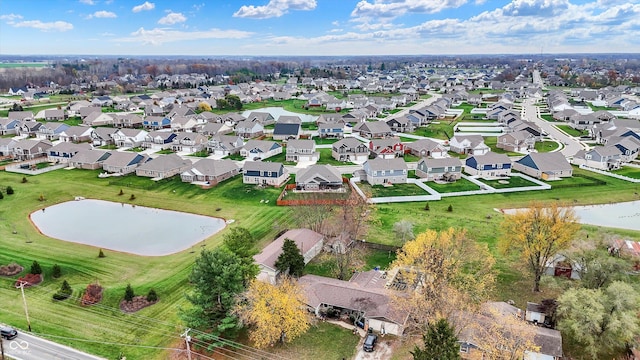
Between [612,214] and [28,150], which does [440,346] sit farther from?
[28,150]

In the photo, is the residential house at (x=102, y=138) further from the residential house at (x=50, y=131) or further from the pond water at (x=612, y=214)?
the pond water at (x=612, y=214)

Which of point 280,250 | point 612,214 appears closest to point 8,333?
point 280,250

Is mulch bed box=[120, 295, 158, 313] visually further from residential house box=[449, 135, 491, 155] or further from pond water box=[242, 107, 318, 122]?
pond water box=[242, 107, 318, 122]

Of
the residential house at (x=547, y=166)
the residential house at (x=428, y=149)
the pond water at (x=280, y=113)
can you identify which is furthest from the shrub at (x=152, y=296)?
the pond water at (x=280, y=113)

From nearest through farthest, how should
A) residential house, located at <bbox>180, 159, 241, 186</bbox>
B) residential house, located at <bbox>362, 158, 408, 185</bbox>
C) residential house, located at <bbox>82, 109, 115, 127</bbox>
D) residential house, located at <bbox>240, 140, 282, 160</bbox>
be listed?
residential house, located at <bbox>362, 158, 408, 185</bbox> < residential house, located at <bbox>180, 159, 241, 186</bbox> < residential house, located at <bbox>240, 140, 282, 160</bbox> < residential house, located at <bbox>82, 109, 115, 127</bbox>

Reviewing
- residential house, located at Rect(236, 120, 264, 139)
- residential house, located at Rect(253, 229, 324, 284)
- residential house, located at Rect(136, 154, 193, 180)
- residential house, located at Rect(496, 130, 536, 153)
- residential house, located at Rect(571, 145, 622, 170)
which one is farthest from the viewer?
residential house, located at Rect(236, 120, 264, 139)

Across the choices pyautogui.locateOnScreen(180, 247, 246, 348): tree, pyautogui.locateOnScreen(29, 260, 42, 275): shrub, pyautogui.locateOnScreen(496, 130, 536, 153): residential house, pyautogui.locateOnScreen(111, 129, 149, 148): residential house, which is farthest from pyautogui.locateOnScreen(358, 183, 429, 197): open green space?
pyautogui.locateOnScreen(111, 129, 149, 148): residential house

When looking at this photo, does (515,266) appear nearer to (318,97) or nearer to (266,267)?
(266,267)
